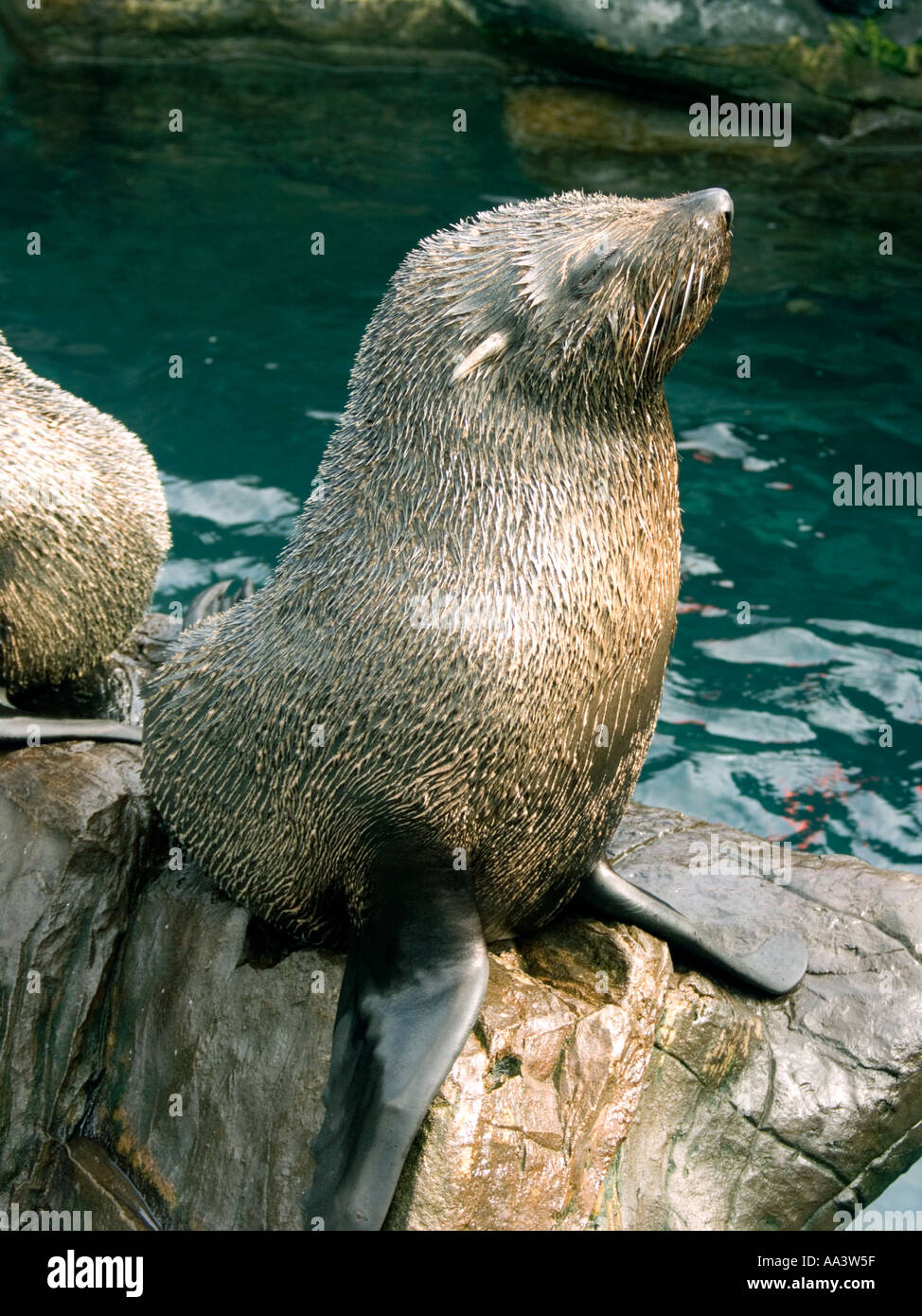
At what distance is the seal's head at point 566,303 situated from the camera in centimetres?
391

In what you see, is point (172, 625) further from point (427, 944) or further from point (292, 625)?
point (427, 944)

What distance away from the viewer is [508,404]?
13.2ft

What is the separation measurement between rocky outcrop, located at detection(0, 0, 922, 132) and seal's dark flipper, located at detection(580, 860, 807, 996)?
28.2 feet

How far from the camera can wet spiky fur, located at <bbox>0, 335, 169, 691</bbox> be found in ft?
18.7

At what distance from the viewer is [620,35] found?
1170 centimetres

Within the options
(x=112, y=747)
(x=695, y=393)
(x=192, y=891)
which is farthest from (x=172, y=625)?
(x=695, y=393)

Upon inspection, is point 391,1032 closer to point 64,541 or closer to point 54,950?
point 54,950

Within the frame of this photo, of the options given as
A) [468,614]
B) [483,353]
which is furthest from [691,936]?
[483,353]

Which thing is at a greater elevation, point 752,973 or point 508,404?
point 508,404

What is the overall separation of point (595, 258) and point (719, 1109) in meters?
2.54

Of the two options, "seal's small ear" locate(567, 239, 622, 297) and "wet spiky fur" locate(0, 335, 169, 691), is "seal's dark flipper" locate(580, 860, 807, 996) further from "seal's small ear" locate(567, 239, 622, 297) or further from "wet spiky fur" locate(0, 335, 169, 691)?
"wet spiky fur" locate(0, 335, 169, 691)

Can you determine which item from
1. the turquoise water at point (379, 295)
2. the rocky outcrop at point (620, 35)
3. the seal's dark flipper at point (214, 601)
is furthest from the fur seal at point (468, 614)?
the rocky outcrop at point (620, 35)

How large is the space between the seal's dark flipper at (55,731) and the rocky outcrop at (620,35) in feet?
27.0

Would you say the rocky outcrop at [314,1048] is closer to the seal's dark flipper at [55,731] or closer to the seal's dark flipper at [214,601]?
the seal's dark flipper at [55,731]
